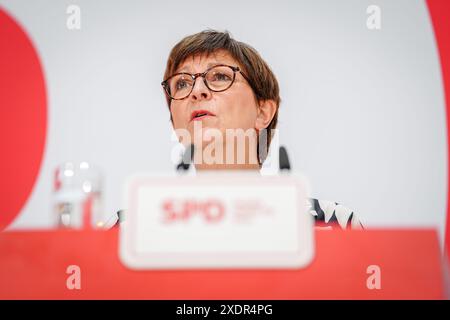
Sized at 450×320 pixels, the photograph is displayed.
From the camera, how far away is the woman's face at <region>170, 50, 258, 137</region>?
43.9 inches

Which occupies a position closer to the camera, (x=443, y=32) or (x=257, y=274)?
(x=257, y=274)

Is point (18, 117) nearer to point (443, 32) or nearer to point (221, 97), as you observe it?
point (221, 97)

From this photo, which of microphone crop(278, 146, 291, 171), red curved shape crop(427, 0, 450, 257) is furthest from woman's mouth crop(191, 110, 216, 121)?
red curved shape crop(427, 0, 450, 257)

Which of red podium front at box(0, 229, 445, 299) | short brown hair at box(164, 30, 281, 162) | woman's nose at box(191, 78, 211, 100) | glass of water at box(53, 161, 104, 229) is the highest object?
short brown hair at box(164, 30, 281, 162)

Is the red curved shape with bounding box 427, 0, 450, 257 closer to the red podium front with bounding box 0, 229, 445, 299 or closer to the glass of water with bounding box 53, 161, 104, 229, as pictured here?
the red podium front with bounding box 0, 229, 445, 299

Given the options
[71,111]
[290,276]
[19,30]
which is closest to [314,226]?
[290,276]

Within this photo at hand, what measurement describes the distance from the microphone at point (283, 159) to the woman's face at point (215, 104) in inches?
3.3

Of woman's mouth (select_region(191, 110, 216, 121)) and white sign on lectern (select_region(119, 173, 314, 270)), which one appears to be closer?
white sign on lectern (select_region(119, 173, 314, 270))

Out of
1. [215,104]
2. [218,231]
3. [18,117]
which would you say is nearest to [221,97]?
[215,104]

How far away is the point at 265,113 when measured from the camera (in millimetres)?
1131

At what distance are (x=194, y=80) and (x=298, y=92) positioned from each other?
0.23 metres

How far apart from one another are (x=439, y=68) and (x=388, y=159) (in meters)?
0.24

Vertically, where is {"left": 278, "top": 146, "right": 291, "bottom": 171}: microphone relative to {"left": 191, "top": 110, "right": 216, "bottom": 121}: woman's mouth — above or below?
below
